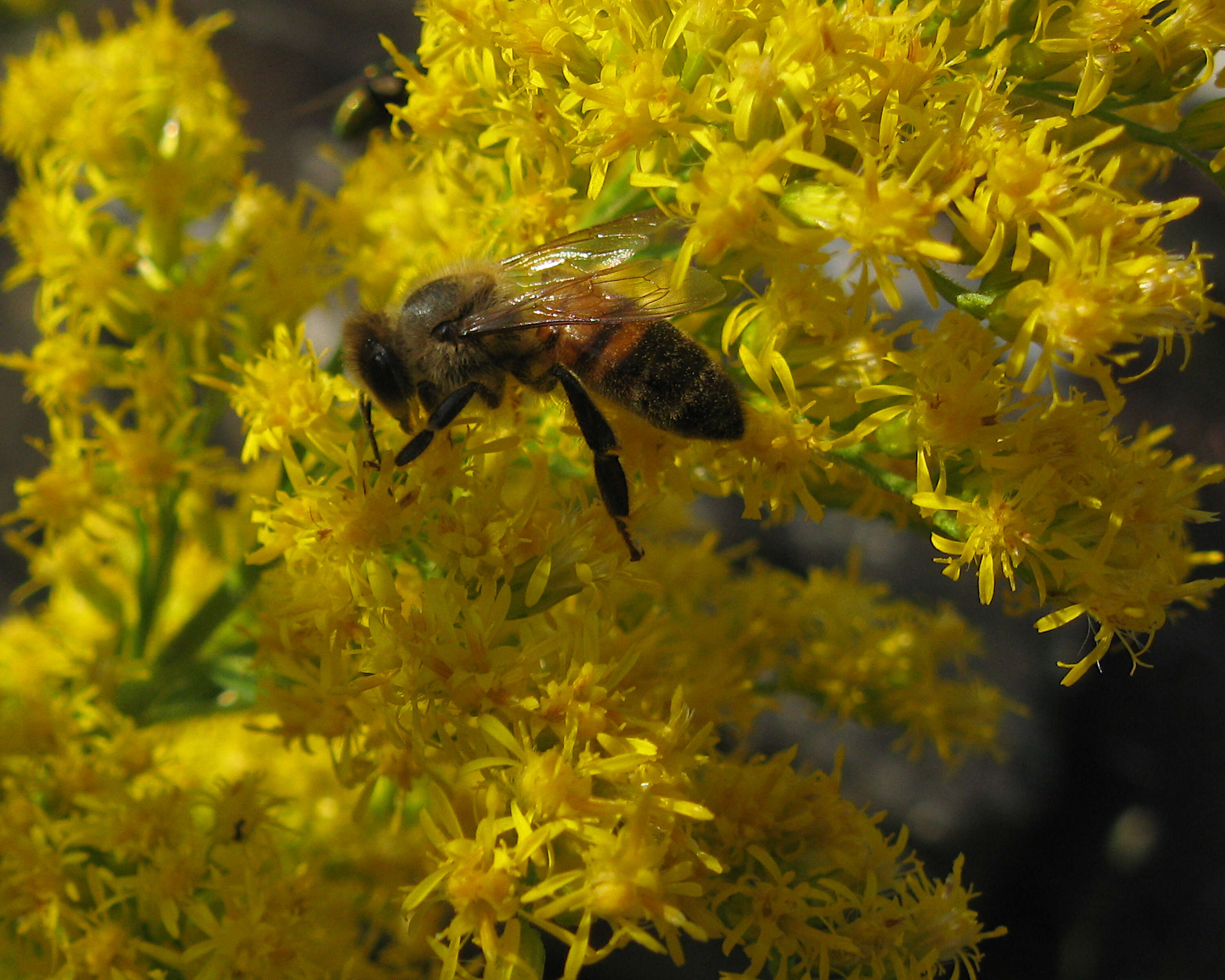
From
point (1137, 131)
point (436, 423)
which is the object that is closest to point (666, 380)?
point (436, 423)

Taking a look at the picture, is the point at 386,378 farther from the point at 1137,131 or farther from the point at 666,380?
the point at 1137,131

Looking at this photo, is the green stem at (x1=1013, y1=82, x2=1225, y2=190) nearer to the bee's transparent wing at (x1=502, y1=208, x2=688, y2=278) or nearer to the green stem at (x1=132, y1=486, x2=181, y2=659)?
the bee's transparent wing at (x1=502, y1=208, x2=688, y2=278)

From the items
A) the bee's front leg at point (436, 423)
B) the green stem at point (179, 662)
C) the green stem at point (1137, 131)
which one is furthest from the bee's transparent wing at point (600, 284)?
the green stem at point (179, 662)

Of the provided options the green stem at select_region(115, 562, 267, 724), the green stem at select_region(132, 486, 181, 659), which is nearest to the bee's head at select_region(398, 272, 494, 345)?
the green stem at select_region(115, 562, 267, 724)

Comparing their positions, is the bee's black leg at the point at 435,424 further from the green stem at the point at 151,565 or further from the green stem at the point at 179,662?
the green stem at the point at 151,565

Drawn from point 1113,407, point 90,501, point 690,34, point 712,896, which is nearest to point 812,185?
point 690,34

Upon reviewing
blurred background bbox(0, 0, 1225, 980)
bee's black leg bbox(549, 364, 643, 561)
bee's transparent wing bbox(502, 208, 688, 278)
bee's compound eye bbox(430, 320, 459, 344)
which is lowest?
blurred background bbox(0, 0, 1225, 980)

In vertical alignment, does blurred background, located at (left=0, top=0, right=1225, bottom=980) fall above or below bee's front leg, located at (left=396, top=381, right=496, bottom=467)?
below
